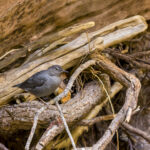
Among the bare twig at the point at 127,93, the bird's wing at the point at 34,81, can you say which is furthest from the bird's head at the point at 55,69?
the bare twig at the point at 127,93

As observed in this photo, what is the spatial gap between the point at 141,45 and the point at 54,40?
199cm

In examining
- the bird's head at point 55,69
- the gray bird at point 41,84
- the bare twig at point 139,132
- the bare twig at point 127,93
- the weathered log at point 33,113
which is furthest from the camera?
the bare twig at point 139,132

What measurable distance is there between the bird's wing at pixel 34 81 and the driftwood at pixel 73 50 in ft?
0.88

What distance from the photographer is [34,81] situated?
137 inches

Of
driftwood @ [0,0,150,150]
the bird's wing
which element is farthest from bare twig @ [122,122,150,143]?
the bird's wing

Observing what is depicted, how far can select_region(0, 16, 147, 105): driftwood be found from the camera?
3.67 metres

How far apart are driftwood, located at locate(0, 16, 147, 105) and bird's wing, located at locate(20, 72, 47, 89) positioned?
0.88ft

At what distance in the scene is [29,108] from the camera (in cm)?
327

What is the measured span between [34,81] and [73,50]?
2.74 feet

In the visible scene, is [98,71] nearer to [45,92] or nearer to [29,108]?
[45,92]

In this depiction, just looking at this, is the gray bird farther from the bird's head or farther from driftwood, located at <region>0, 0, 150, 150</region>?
driftwood, located at <region>0, 0, 150, 150</region>

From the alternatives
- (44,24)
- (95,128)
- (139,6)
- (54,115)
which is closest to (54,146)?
(54,115)

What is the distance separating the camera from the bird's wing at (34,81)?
347cm

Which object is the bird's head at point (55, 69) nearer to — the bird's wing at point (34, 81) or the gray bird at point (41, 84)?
the gray bird at point (41, 84)
